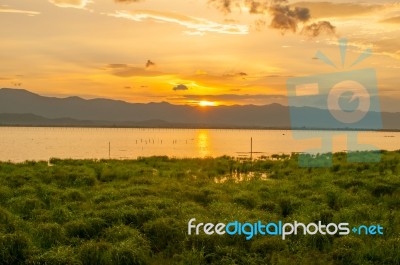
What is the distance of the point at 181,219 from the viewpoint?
16297 mm

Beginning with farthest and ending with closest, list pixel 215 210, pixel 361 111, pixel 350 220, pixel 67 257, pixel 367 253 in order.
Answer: pixel 361 111, pixel 215 210, pixel 350 220, pixel 367 253, pixel 67 257

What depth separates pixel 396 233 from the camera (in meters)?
14.8

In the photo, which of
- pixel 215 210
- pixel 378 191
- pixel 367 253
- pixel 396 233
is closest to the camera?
pixel 367 253

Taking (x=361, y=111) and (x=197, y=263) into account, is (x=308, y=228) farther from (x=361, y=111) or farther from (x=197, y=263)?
(x=361, y=111)

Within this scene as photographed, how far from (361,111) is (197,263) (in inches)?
872

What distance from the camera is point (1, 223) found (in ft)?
50.0

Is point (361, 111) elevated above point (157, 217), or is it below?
above

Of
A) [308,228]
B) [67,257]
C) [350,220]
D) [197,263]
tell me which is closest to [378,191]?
[350,220]

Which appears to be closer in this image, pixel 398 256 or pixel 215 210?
pixel 398 256

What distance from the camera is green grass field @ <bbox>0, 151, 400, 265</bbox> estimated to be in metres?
12.6

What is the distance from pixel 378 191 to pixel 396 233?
8965 millimetres

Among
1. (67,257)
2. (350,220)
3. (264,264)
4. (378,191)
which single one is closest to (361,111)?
(378,191)

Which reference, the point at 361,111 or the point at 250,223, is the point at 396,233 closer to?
the point at 250,223

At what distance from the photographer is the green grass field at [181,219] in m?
12.6
